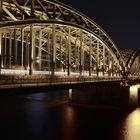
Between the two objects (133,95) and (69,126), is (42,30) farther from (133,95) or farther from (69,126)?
(133,95)

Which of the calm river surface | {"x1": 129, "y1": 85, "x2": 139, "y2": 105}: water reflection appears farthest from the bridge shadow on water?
{"x1": 129, "y1": 85, "x2": 139, "y2": 105}: water reflection

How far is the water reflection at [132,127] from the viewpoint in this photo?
144 feet

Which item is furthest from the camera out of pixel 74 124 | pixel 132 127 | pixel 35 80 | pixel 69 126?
pixel 74 124

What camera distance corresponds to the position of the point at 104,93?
75.1 meters

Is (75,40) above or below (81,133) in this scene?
above

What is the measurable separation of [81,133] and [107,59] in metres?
44.9

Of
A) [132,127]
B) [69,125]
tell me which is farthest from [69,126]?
[132,127]

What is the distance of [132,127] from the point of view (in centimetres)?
5000

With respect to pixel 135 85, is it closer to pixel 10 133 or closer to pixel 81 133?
pixel 81 133

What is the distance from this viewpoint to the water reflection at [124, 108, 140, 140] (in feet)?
144

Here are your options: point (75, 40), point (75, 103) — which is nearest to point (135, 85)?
point (75, 103)

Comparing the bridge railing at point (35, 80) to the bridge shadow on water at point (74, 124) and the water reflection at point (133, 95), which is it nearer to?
the bridge shadow on water at point (74, 124)

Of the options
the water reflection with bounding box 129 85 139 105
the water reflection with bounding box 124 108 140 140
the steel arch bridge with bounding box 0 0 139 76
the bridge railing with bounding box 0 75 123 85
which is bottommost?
the water reflection with bounding box 124 108 140 140

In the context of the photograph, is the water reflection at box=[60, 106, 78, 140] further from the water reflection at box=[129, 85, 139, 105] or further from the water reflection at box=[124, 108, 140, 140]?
the water reflection at box=[129, 85, 139, 105]
